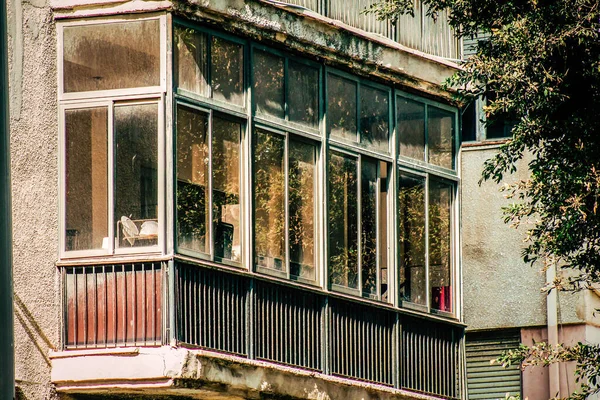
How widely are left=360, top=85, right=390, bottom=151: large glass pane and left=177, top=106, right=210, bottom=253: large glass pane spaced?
294 cm

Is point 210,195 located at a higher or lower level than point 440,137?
lower

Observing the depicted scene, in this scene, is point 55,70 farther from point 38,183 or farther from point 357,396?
point 357,396

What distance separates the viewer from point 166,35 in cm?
1584

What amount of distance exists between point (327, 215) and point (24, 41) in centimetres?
417

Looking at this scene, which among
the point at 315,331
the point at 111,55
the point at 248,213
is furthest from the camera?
the point at 315,331

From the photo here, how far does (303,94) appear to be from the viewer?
→ 1778cm

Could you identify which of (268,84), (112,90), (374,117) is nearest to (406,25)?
(374,117)

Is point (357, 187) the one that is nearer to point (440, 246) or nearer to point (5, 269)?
point (440, 246)

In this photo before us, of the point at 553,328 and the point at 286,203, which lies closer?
the point at 286,203

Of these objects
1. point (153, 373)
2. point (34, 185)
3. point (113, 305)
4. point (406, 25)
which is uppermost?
point (406, 25)

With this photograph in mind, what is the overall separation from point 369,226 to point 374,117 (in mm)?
1355

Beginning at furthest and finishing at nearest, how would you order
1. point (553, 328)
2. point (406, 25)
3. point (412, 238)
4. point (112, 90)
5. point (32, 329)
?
point (553, 328) < point (406, 25) < point (412, 238) < point (112, 90) < point (32, 329)

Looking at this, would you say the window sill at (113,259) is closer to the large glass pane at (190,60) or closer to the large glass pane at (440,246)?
the large glass pane at (190,60)

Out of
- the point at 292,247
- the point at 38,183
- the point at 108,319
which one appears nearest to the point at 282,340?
the point at 292,247
